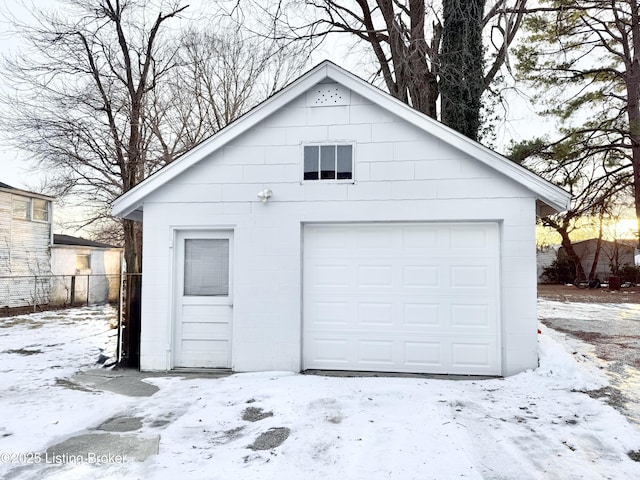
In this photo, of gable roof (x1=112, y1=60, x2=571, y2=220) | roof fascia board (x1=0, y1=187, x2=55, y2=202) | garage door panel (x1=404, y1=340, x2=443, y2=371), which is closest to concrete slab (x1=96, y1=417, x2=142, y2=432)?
gable roof (x1=112, y1=60, x2=571, y2=220)

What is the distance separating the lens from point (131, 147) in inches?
728

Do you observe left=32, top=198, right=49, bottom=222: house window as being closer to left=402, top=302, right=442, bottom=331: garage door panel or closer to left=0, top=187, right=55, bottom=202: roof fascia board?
left=0, top=187, right=55, bottom=202: roof fascia board

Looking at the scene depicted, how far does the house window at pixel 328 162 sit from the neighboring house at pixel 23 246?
1369 cm

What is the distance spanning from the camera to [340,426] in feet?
14.7

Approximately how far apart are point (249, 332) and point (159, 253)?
190cm

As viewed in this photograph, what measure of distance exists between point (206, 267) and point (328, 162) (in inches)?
101

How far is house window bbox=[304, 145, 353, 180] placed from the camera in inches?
265

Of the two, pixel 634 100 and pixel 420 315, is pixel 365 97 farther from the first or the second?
pixel 634 100

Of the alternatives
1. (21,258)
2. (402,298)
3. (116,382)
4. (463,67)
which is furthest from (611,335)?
(21,258)

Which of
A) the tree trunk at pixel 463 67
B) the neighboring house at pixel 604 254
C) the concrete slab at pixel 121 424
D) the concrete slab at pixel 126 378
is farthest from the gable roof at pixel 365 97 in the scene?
the neighboring house at pixel 604 254

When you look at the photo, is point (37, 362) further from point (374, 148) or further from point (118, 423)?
point (374, 148)

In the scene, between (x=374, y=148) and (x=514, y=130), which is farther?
(x=514, y=130)

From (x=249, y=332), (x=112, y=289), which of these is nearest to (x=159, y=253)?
(x=249, y=332)

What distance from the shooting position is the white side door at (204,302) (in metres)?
6.90
